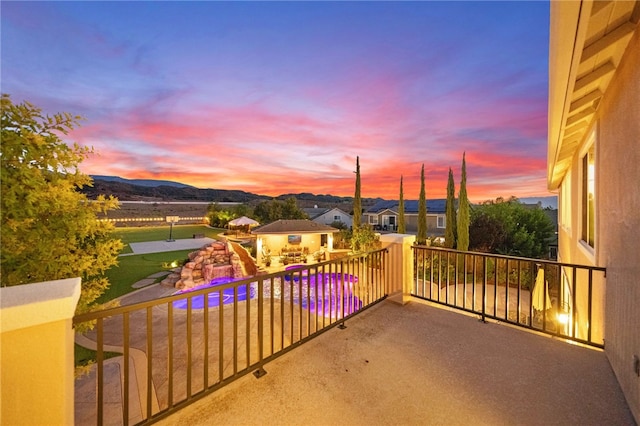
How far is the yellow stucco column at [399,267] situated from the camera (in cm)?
414

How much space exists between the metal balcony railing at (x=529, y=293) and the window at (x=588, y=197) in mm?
646

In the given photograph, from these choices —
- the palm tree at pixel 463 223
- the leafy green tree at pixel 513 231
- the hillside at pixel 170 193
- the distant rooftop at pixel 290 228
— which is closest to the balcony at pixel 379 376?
the distant rooftop at pixel 290 228

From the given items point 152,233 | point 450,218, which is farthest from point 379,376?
point 152,233

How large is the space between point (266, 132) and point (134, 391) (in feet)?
40.6

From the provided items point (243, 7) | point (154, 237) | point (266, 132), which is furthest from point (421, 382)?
point (154, 237)

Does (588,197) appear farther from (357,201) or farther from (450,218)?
(357,201)

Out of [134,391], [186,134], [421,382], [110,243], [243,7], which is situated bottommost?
[134,391]

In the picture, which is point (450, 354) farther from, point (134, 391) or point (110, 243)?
point (134, 391)

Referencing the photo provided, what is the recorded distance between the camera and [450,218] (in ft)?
52.9

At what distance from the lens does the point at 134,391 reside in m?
3.58

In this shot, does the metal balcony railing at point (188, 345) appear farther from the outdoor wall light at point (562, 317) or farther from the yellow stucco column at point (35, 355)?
the outdoor wall light at point (562, 317)

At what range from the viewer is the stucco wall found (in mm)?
1926

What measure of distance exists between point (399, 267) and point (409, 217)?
1077 inches

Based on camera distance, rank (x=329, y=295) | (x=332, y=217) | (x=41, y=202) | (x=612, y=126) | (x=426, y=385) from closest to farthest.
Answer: (x=41, y=202) → (x=426, y=385) → (x=612, y=126) → (x=329, y=295) → (x=332, y=217)
